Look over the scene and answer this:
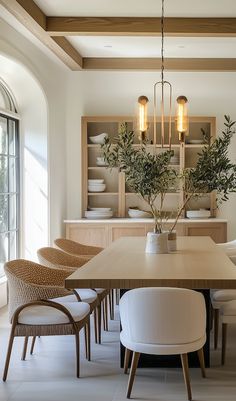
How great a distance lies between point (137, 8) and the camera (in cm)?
545

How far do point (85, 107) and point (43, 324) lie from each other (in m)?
5.02

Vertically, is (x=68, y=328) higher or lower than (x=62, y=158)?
lower

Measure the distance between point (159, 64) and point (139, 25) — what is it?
2.01 meters

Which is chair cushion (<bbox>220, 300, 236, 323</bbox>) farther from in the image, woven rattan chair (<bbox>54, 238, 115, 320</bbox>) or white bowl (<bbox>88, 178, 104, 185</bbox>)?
white bowl (<bbox>88, 178, 104, 185</bbox>)

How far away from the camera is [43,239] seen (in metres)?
7.21

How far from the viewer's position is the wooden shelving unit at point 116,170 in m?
7.98

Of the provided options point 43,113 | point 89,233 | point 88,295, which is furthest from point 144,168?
point 89,233

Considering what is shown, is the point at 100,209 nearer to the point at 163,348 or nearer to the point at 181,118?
the point at 181,118

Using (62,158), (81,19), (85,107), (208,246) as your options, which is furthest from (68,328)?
(85,107)

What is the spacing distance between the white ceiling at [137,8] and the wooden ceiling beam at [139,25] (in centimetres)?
7

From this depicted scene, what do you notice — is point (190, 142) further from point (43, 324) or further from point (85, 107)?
point (43, 324)

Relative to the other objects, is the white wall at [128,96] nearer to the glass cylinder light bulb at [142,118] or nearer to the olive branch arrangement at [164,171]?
the glass cylinder light bulb at [142,118]

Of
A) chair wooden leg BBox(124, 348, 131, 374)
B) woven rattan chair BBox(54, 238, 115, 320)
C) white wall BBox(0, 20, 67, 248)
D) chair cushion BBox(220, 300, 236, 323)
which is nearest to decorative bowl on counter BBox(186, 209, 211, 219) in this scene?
white wall BBox(0, 20, 67, 248)

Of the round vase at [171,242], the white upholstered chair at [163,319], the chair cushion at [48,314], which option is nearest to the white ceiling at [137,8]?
the round vase at [171,242]
